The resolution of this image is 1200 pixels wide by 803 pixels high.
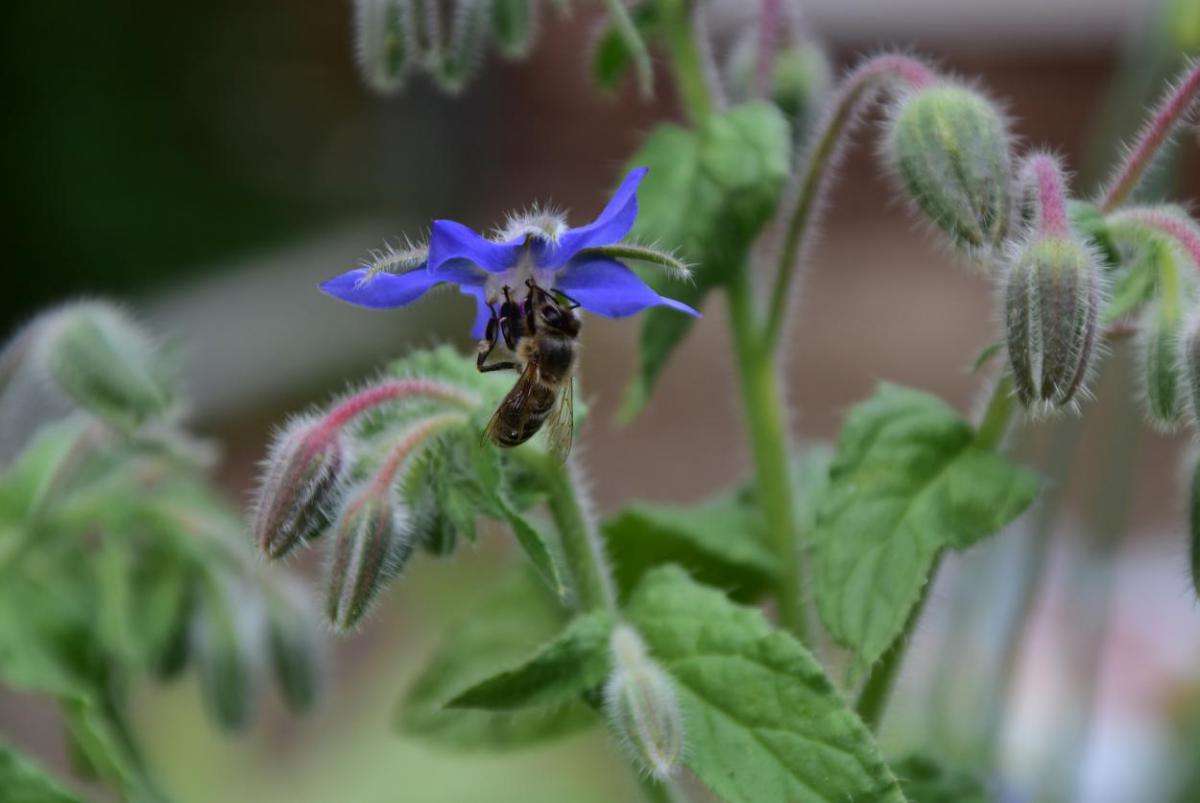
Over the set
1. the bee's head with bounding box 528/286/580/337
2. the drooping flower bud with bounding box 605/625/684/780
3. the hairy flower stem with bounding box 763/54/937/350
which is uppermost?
the hairy flower stem with bounding box 763/54/937/350

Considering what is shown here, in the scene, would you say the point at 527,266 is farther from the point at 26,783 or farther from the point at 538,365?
the point at 26,783

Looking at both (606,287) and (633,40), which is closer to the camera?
(606,287)

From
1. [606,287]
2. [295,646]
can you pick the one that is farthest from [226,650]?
[606,287]

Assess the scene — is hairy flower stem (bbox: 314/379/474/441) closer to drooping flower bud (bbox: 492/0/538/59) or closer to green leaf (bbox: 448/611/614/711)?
green leaf (bbox: 448/611/614/711)

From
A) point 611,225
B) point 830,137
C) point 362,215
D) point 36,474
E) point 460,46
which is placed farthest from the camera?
point 362,215

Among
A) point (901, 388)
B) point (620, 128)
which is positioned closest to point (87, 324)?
point (901, 388)

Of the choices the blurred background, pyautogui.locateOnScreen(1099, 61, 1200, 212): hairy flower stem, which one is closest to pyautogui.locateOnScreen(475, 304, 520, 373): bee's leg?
pyautogui.locateOnScreen(1099, 61, 1200, 212): hairy flower stem

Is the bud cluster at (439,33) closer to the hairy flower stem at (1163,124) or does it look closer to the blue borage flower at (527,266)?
the blue borage flower at (527,266)
